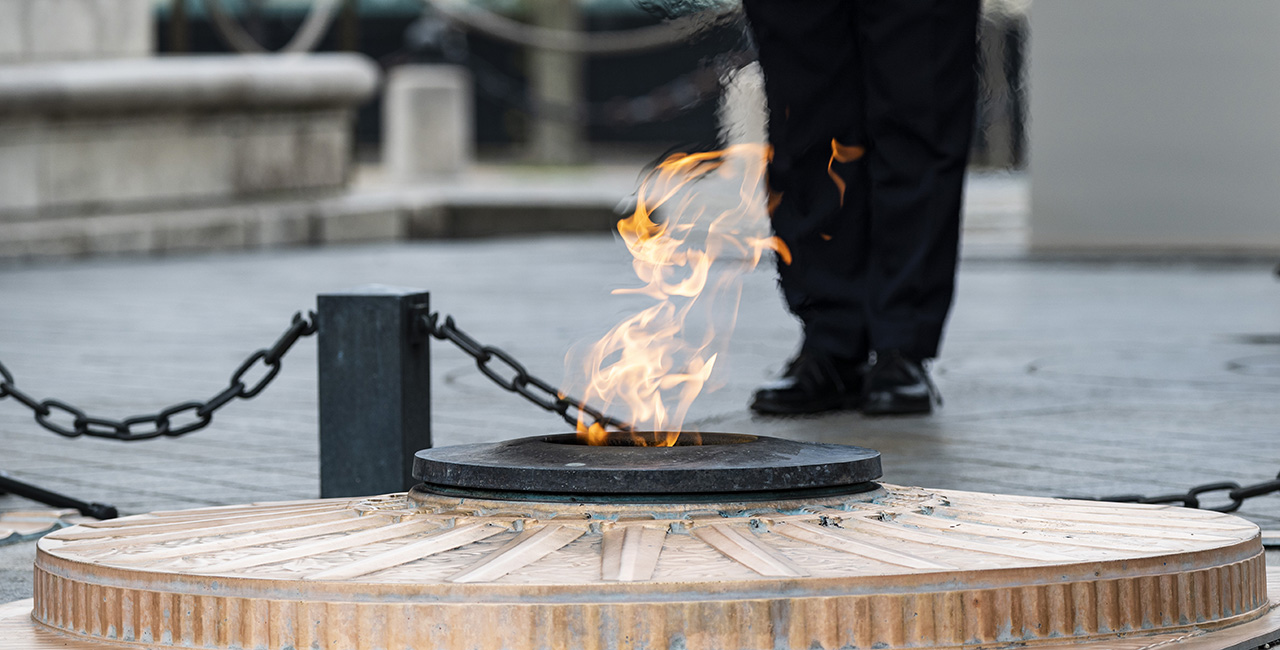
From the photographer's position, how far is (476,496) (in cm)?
242

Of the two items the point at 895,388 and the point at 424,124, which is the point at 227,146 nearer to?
the point at 424,124

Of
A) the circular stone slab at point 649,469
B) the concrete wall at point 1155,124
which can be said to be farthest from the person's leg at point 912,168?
the concrete wall at point 1155,124

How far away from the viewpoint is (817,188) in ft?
15.6

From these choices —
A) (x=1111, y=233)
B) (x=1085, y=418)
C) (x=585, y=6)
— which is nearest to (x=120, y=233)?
(x=1111, y=233)

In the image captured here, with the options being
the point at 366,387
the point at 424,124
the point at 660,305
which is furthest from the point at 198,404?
the point at 424,124

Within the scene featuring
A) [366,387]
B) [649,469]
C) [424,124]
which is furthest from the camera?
[424,124]

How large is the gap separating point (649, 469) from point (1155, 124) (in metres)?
9.45

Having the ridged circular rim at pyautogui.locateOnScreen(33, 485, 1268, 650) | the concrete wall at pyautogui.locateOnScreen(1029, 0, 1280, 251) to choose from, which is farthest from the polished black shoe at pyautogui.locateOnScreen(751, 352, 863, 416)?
the concrete wall at pyautogui.locateOnScreen(1029, 0, 1280, 251)

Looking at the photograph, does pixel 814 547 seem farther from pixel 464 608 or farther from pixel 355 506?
pixel 355 506

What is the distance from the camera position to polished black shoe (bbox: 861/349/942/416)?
186 inches

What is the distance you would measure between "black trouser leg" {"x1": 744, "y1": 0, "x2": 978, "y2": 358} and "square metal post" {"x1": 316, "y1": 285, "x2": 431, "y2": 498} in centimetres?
147

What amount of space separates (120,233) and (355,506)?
10211 mm

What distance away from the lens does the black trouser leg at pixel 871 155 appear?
4.68 meters

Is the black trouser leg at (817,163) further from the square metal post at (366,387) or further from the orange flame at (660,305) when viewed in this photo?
the orange flame at (660,305)
